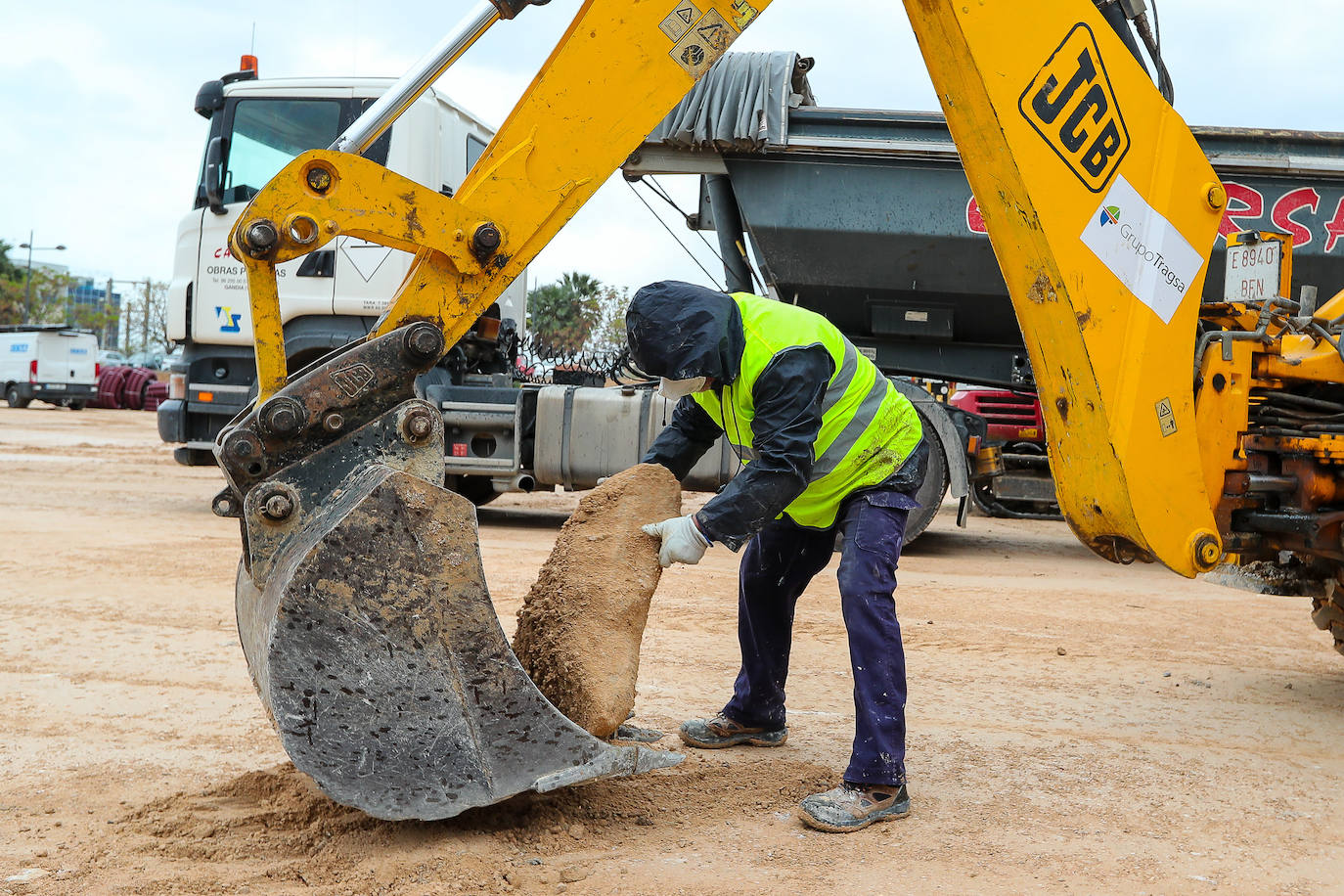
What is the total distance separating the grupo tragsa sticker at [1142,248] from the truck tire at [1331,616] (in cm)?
180

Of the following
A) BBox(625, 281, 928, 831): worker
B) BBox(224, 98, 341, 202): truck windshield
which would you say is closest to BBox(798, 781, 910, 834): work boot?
BBox(625, 281, 928, 831): worker

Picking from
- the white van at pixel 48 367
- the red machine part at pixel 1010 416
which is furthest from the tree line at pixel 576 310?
the red machine part at pixel 1010 416

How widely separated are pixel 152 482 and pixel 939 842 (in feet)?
36.5

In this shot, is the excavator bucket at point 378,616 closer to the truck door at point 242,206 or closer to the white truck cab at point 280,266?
the white truck cab at point 280,266

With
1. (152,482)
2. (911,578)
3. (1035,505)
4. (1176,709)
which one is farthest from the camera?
(152,482)

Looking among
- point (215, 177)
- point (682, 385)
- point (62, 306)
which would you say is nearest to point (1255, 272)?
point (682, 385)

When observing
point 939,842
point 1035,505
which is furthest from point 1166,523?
point 1035,505

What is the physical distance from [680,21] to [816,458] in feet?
4.03

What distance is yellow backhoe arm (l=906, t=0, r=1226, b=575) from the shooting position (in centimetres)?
312

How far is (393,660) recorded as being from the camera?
2.53 metres

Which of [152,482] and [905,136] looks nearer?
[905,136]

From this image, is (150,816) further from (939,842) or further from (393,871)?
(939,842)

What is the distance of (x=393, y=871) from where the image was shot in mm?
2547

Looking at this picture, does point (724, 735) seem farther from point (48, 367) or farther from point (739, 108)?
point (48, 367)
